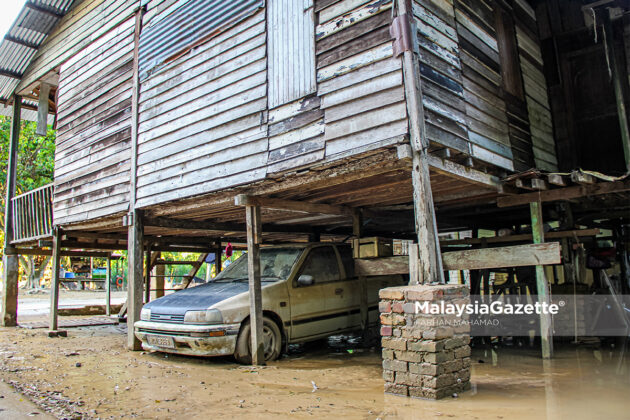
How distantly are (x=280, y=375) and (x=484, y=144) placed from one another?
364cm

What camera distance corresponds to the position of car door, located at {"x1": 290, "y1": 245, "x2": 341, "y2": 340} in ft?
21.1

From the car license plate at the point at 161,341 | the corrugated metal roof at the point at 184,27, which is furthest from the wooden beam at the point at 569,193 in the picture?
the car license plate at the point at 161,341

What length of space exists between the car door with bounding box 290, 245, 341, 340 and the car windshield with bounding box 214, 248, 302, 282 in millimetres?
201

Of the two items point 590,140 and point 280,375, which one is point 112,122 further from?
point 590,140

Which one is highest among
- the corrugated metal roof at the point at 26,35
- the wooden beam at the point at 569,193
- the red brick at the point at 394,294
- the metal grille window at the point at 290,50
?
the corrugated metal roof at the point at 26,35

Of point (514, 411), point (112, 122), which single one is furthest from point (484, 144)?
point (112, 122)

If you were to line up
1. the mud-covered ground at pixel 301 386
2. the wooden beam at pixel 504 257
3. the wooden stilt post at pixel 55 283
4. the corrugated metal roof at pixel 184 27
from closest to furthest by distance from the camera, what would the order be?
the mud-covered ground at pixel 301 386 → the wooden beam at pixel 504 257 → the corrugated metal roof at pixel 184 27 → the wooden stilt post at pixel 55 283

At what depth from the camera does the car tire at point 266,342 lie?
19.0 ft

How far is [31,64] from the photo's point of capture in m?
11.0

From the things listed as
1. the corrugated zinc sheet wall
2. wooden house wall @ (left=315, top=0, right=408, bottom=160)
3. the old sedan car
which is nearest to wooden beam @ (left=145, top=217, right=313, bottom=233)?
the corrugated zinc sheet wall

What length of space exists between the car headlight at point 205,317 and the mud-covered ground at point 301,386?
1.84 feet

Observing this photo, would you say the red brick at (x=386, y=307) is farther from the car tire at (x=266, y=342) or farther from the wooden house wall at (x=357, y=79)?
the car tire at (x=266, y=342)

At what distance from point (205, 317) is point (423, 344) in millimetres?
2871

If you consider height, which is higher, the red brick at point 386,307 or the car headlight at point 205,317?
the red brick at point 386,307
